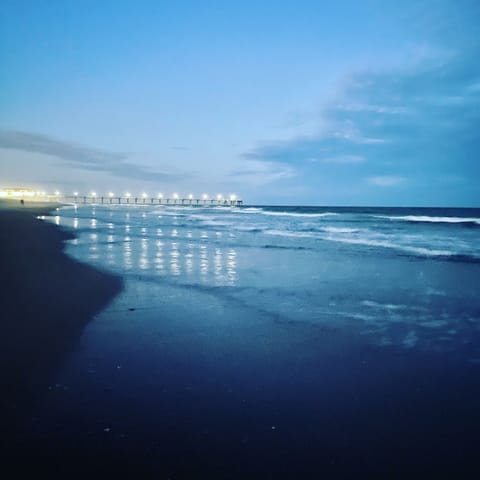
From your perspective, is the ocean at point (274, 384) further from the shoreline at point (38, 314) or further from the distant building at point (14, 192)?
the distant building at point (14, 192)

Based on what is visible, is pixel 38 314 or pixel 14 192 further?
pixel 14 192

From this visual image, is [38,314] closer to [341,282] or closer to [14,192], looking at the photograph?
[341,282]

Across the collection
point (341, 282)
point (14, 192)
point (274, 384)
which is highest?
point (14, 192)

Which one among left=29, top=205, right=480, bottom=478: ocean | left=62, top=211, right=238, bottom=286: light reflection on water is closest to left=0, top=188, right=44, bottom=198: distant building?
left=62, top=211, right=238, bottom=286: light reflection on water

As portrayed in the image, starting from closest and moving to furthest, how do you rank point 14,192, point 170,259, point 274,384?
point 274,384, point 170,259, point 14,192

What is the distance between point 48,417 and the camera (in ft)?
13.2

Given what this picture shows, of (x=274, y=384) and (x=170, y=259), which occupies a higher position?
(x=170, y=259)

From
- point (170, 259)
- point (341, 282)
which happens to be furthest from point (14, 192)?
point (341, 282)

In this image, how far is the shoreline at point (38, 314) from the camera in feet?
15.3

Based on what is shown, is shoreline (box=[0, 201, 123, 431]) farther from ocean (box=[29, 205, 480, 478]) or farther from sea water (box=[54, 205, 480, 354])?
sea water (box=[54, 205, 480, 354])

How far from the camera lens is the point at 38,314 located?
7340 millimetres

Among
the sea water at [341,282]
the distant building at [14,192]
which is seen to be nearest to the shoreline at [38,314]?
the sea water at [341,282]

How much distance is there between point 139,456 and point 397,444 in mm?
2394

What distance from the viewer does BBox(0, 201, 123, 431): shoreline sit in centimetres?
465
